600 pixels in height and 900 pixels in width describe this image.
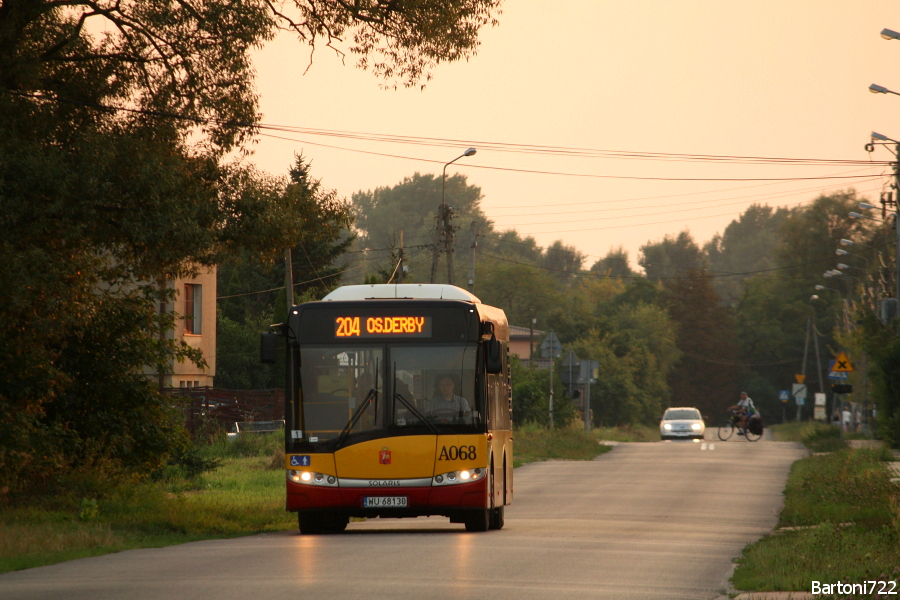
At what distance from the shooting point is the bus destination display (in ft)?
54.9

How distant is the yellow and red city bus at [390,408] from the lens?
1639 centimetres

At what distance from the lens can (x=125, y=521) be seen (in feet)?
A: 56.2

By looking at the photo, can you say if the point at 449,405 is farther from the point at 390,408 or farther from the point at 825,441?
the point at 825,441

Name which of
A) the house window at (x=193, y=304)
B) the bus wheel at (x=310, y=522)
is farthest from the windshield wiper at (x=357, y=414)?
the house window at (x=193, y=304)

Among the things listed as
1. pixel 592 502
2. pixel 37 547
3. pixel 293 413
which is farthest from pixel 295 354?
pixel 592 502

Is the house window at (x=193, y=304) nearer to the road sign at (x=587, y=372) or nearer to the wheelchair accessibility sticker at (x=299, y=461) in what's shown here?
the road sign at (x=587, y=372)

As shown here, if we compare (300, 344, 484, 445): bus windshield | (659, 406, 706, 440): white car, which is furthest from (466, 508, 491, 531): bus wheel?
(659, 406, 706, 440): white car

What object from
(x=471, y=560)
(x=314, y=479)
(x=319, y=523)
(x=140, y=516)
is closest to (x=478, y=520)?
(x=319, y=523)

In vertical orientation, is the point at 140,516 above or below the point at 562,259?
below

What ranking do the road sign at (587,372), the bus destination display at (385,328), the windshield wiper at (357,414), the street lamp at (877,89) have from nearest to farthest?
the windshield wiper at (357,414) < the bus destination display at (385,328) < the street lamp at (877,89) < the road sign at (587,372)

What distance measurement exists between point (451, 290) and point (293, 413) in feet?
9.22

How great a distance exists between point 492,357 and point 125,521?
5.07 metres

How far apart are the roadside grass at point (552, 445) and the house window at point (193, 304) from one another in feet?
40.5

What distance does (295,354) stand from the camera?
54.7ft
